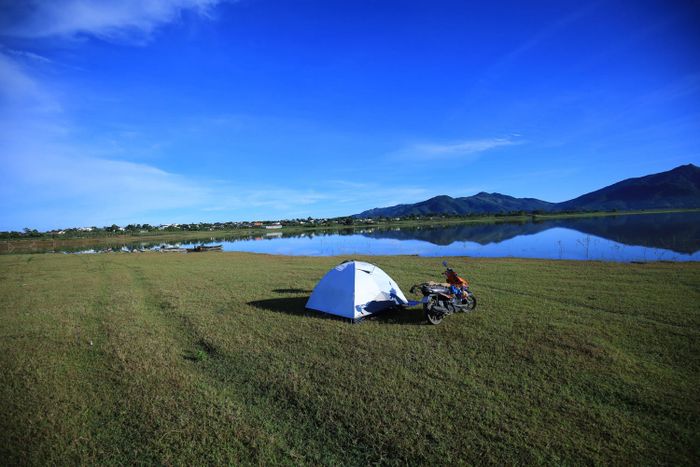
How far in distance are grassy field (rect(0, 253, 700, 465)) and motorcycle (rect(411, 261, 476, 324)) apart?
476mm

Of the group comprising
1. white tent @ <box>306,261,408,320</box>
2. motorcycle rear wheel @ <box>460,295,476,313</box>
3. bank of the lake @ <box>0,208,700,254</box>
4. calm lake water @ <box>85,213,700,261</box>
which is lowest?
calm lake water @ <box>85,213,700,261</box>

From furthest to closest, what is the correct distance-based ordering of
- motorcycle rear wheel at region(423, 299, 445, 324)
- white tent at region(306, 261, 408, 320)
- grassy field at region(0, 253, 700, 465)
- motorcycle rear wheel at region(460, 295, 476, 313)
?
motorcycle rear wheel at region(460, 295, 476, 313) < white tent at region(306, 261, 408, 320) < motorcycle rear wheel at region(423, 299, 445, 324) < grassy field at region(0, 253, 700, 465)

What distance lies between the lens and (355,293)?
12.0 m

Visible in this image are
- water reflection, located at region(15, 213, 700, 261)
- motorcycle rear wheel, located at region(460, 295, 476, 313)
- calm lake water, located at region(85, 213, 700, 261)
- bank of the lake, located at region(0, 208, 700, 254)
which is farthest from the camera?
bank of the lake, located at region(0, 208, 700, 254)

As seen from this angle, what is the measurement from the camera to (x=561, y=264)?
25.2 m

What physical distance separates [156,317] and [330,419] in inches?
395

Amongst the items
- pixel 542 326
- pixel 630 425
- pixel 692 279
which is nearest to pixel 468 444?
pixel 630 425

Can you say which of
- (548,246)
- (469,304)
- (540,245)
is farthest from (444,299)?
(540,245)

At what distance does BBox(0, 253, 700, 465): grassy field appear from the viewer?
18.0 feet

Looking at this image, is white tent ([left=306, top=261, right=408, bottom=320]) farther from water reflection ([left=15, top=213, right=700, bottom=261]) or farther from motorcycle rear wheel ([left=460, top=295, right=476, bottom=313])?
water reflection ([left=15, top=213, right=700, bottom=261])

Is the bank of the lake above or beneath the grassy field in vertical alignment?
above

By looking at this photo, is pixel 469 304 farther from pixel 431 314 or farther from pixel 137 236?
pixel 137 236

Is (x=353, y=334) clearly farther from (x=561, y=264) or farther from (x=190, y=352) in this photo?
(x=561, y=264)

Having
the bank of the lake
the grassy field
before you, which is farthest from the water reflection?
the grassy field
